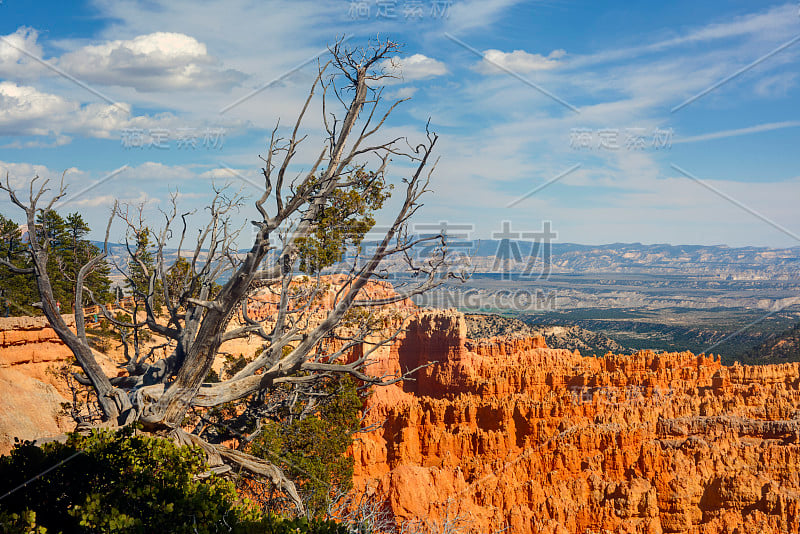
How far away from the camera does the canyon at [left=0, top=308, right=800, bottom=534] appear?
24453 mm

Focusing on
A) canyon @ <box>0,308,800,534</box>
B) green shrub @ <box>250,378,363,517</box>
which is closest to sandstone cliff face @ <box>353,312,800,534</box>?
canyon @ <box>0,308,800,534</box>

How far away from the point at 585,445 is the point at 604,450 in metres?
0.95

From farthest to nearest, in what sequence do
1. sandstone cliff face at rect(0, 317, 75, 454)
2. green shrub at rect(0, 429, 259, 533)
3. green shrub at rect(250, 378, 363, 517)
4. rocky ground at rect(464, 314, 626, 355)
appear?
rocky ground at rect(464, 314, 626, 355)
sandstone cliff face at rect(0, 317, 75, 454)
green shrub at rect(250, 378, 363, 517)
green shrub at rect(0, 429, 259, 533)

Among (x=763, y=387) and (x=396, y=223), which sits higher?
(x=396, y=223)

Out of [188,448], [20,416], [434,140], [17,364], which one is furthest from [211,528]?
[17,364]

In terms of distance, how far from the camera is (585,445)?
29406 millimetres

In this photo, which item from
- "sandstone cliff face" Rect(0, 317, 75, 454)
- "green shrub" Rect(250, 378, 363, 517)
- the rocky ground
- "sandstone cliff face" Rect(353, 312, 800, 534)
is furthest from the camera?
the rocky ground

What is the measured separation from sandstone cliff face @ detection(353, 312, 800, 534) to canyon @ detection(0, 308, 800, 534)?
7 centimetres

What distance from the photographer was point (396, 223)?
10.2 m

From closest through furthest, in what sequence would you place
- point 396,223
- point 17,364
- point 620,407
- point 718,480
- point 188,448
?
point 188,448, point 396,223, point 17,364, point 718,480, point 620,407

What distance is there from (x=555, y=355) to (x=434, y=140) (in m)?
38.8

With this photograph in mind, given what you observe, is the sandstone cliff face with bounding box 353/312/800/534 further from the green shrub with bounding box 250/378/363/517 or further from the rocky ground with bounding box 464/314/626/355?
the rocky ground with bounding box 464/314/626/355

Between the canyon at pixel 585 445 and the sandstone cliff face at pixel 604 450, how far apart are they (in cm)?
7

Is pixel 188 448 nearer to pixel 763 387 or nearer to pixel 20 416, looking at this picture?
pixel 20 416
